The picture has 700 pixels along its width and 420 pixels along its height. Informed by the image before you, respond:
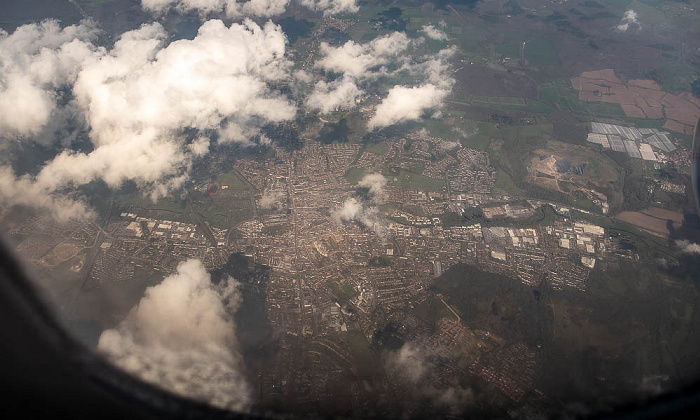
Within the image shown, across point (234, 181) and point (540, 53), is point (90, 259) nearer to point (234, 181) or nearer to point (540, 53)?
point (234, 181)

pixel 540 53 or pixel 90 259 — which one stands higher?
pixel 540 53

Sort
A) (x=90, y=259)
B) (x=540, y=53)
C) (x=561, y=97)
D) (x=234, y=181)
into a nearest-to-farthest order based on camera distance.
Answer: (x=90, y=259), (x=234, y=181), (x=561, y=97), (x=540, y=53)

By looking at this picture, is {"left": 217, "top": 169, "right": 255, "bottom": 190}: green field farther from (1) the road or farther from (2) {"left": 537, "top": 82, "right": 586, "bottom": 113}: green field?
(2) {"left": 537, "top": 82, "right": 586, "bottom": 113}: green field

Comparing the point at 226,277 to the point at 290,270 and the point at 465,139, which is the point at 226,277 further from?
the point at 465,139

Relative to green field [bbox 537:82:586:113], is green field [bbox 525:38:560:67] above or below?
above

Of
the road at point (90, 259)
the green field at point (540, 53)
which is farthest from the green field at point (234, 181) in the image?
the green field at point (540, 53)

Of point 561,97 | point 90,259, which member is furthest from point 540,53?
point 90,259

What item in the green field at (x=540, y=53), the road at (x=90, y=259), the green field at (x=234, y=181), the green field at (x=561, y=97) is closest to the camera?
the road at (x=90, y=259)

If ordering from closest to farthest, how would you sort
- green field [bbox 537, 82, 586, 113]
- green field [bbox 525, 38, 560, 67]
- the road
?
the road, green field [bbox 537, 82, 586, 113], green field [bbox 525, 38, 560, 67]

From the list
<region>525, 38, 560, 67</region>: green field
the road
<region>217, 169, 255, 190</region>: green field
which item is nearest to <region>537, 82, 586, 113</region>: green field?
<region>525, 38, 560, 67</region>: green field

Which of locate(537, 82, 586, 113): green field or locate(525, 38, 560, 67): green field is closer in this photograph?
locate(537, 82, 586, 113): green field

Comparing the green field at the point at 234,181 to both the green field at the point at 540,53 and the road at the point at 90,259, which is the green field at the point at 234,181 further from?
the green field at the point at 540,53
